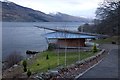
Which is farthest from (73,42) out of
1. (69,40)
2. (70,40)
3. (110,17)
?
(110,17)

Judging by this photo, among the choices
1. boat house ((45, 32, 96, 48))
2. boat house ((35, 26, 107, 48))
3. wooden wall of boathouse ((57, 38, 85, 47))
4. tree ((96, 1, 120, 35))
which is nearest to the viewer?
boat house ((35, 26, 107, 48))

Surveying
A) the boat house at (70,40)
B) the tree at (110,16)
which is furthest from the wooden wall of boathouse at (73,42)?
the tree at (110,16)

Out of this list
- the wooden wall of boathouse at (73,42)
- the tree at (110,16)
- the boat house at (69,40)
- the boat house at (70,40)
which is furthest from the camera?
the tree at (110,16)

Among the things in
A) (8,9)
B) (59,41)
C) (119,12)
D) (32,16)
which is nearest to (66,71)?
(59,41)

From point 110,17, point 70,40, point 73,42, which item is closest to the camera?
point 70,40

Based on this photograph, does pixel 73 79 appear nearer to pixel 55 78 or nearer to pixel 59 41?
pixel 55 78

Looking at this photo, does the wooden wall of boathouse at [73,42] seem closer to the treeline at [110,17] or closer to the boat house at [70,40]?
the boat house at [70,40]

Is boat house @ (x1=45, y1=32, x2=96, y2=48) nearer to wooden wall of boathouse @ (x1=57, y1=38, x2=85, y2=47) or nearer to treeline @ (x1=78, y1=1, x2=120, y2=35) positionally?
wooden wall of boathouse @ (x1=57, y1=38, x2=85, y2=47)

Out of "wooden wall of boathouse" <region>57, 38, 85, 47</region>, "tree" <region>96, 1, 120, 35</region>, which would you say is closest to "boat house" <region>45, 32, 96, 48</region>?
"wooden wall of boathouse" <region>57, 38, 85, 47</region>

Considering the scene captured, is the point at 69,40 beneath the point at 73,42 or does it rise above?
above

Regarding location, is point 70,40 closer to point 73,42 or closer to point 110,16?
point 73,42

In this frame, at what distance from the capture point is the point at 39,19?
194 meters

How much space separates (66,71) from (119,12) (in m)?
39.2

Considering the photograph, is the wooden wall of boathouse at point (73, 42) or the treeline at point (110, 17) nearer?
the wooden wall of boathouse at point (73, 42)
